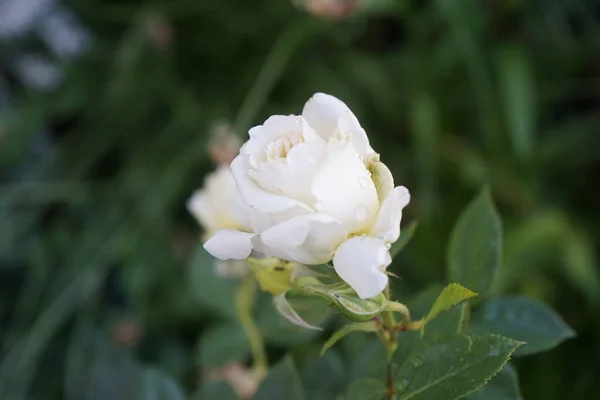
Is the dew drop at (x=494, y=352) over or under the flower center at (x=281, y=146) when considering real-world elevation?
under

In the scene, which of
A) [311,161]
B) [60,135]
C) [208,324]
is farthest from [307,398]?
[60,135]

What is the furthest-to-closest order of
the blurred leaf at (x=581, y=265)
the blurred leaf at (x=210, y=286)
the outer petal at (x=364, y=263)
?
the blurred leaf at (x=581, y=265) → the blurred leaf at (x=210, y=286) → the outer petal at (x=364, y=263)

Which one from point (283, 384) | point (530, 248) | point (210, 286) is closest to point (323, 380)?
point (283, 384)

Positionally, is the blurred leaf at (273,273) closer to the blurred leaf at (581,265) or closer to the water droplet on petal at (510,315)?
the water droplet on petal at (510,315)

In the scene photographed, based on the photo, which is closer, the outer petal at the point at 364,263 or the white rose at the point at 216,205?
the outer petal at the point at 364,263

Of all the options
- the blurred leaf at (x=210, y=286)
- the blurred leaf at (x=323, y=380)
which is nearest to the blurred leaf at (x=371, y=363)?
the blurred leaf at (x=323, y=380)
